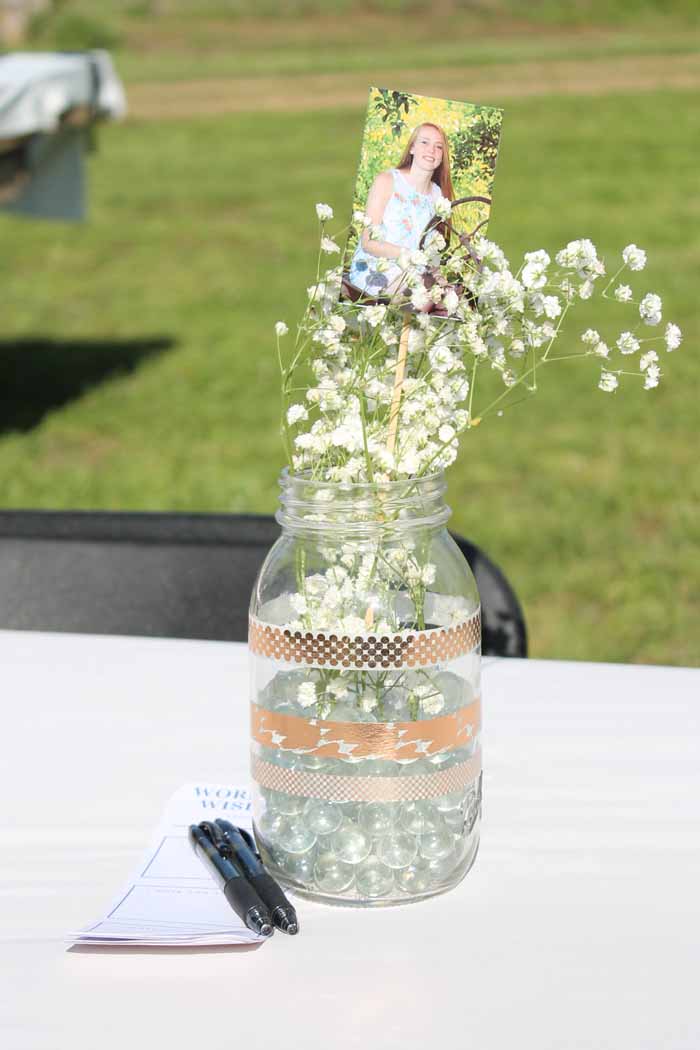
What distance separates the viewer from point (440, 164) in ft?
2.52

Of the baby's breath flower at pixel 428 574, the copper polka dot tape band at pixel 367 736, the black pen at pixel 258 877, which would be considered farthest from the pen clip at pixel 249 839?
the baby's breath flower at pixel 428 574

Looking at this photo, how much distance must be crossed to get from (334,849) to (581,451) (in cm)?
395

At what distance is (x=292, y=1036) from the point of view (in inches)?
26.0

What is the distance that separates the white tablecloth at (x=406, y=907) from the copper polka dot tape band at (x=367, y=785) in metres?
0.08

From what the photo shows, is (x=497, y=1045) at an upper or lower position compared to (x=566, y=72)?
lower

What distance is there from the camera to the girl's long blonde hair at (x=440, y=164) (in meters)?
0.76

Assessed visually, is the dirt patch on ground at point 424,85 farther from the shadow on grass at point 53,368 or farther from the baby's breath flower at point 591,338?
the baby's breath flower at point 591,338

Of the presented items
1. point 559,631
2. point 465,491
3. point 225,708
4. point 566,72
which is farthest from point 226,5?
point 225,708

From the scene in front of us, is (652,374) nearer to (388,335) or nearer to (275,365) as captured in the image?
(388,335)

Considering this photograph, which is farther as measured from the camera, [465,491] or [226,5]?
[226,5]

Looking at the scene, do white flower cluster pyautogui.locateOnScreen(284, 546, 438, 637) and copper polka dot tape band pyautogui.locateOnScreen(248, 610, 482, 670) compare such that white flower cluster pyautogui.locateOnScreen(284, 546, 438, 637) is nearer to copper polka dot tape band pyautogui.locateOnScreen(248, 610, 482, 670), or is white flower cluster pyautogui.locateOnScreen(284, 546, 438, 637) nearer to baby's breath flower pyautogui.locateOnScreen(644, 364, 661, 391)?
copper polka dot tape band pyautogui.locateOnScreen(248, 610, 482, 670)

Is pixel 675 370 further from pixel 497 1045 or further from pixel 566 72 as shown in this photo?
pixel 566 72

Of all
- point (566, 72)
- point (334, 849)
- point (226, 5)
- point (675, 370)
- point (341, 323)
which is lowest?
point (675, 370)

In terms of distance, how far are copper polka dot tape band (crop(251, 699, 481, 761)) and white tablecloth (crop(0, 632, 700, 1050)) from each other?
104 mm
